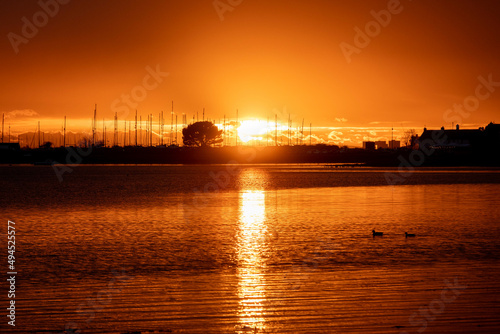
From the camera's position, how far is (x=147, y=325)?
1479 cm

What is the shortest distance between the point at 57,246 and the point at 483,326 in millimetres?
21317

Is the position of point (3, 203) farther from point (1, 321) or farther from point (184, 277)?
point (1, 321)

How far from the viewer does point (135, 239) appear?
3219 centimetres

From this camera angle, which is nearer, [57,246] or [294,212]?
[57,246]

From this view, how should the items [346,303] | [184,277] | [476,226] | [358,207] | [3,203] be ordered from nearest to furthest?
[346,303], [184,277], [476,226], [358,207], [3,203]

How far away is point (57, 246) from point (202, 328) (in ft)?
56.1

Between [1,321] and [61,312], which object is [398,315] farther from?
[1,321]

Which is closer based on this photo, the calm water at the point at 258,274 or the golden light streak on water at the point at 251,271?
the calm water at the point at 258,274

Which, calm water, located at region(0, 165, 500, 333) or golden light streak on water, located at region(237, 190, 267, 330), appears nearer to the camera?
calm water, located at region(0, 165, 500, 333)

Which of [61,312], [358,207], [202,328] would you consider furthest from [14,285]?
[358,207]

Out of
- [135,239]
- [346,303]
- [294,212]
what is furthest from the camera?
[294,212]

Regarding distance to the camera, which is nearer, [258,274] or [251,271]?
[258,274]

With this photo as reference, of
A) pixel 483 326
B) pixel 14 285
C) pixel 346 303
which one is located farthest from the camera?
pixel 14 285

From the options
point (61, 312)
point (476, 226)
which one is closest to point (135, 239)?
point (61, 312)
